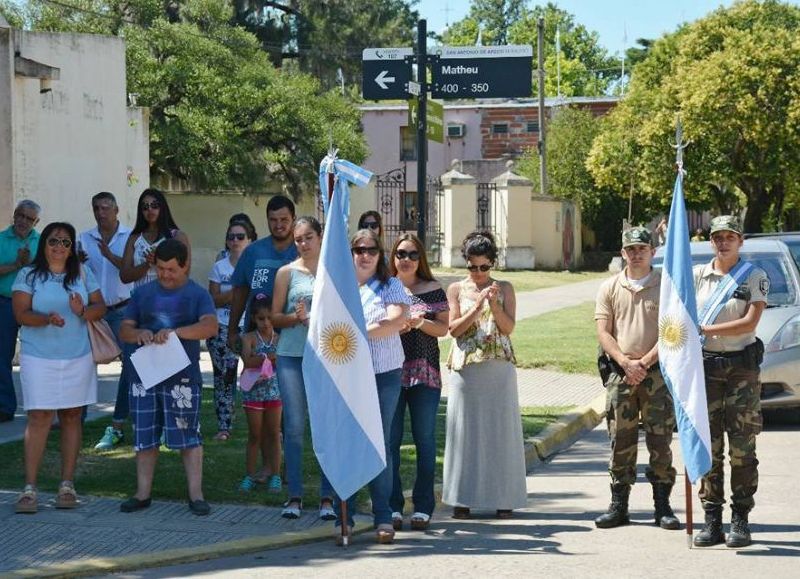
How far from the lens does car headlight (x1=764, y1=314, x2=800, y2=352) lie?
1332cm

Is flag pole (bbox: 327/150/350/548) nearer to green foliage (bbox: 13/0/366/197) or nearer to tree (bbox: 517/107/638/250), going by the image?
green foliage (bbox: 13/0/366/197)

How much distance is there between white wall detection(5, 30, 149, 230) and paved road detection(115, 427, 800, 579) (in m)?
10.4

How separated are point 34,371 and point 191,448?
115 cm

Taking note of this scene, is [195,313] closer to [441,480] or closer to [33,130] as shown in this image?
[441,480]

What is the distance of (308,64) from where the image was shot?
2082 inches

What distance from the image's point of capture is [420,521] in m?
8.89

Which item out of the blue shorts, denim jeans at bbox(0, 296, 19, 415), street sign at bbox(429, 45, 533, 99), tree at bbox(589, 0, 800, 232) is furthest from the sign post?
tree at bbox(589, 0, 800, 232)

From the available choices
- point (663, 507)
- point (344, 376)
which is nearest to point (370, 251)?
point (344, 376)

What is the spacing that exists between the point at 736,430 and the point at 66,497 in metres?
4.23

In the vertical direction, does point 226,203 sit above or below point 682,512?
above

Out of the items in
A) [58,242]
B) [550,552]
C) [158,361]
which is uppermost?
[58,242]

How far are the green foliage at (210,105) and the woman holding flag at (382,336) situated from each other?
68.9ft

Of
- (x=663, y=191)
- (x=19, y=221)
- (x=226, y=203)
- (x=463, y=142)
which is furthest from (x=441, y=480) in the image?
(x=463, y=142)

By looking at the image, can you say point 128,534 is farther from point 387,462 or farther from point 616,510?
point 616,510
